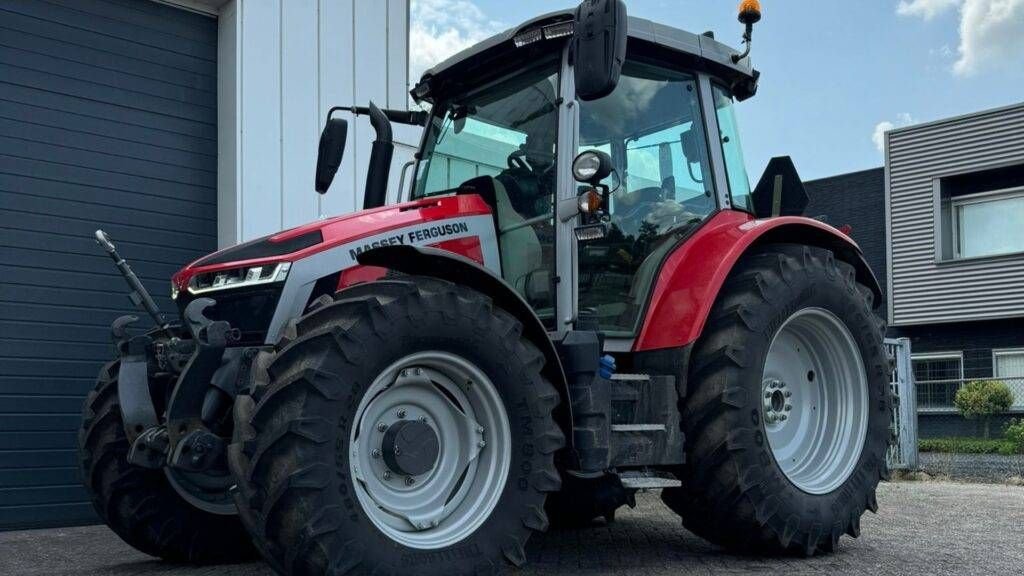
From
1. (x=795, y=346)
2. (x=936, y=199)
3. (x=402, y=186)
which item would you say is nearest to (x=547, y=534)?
(x=795, y=346)

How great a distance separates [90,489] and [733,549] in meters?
3.16

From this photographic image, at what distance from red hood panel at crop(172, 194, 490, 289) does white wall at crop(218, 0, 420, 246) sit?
3848 millimetres

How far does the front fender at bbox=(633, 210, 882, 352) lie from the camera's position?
5.03 m

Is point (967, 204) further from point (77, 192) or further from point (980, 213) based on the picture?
point (77, 192)

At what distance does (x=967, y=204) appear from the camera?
68.9 feet

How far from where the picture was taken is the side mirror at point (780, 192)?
6238 millimetres

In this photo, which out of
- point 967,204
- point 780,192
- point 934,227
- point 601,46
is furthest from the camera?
point 934,227

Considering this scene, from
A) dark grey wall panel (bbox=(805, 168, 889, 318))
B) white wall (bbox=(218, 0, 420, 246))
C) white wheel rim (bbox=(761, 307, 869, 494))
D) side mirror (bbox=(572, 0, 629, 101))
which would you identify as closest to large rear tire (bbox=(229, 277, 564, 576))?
side mirror (bbox=(572, 0, 629, 101))

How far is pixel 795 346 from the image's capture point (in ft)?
18.6

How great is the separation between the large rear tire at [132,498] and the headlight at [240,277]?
32.4 inches

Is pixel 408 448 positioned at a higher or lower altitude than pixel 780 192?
lower

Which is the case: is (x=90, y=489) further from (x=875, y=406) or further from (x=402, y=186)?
(x=875, y=406)

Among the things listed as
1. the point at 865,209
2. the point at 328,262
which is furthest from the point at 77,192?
the point at 865,209

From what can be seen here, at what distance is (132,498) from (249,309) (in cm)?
129
